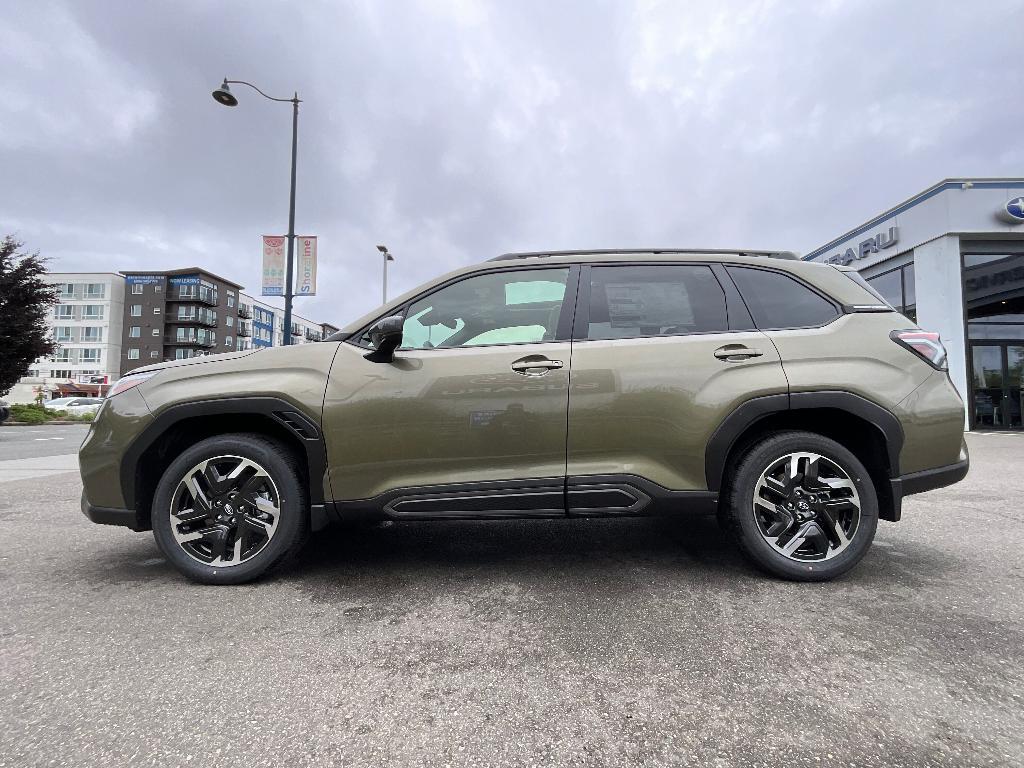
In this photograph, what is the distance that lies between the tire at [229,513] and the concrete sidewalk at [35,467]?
5591 millimetres

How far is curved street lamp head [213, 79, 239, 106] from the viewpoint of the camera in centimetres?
1169

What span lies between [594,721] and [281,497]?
1.84 meters

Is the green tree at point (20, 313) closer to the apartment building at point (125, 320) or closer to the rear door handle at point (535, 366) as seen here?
the rear door handle at point (535, 366)

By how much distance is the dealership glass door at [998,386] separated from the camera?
15.5m

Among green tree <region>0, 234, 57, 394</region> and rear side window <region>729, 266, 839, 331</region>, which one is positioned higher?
green tree <region>0, 234, 57, 394</region>

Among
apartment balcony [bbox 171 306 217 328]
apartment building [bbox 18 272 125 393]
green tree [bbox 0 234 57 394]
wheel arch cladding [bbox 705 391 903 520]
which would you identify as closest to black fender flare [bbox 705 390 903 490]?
wheel arch cladding [bbox 705 391 903 520]

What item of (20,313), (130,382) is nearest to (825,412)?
(130,382)

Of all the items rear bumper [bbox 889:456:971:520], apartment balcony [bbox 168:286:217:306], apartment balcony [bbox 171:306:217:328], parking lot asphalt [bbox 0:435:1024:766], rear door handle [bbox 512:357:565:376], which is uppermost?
apartment balcony [bbox 168:286:217:306]

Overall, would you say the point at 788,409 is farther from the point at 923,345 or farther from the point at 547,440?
the point at 547,440

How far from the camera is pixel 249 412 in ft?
8.75

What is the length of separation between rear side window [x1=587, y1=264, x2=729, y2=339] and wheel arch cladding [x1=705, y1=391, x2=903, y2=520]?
496 millimetres

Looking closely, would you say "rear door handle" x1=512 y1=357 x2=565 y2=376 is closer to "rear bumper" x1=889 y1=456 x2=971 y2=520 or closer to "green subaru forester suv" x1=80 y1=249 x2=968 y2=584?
"green subaru forester suv" x1=80 y1=249 x2=968 y2=584

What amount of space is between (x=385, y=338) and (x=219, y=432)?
1097 millimetres

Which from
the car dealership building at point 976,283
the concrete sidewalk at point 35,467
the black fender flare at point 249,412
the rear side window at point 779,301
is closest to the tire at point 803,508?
the rear side window at point 779,301
